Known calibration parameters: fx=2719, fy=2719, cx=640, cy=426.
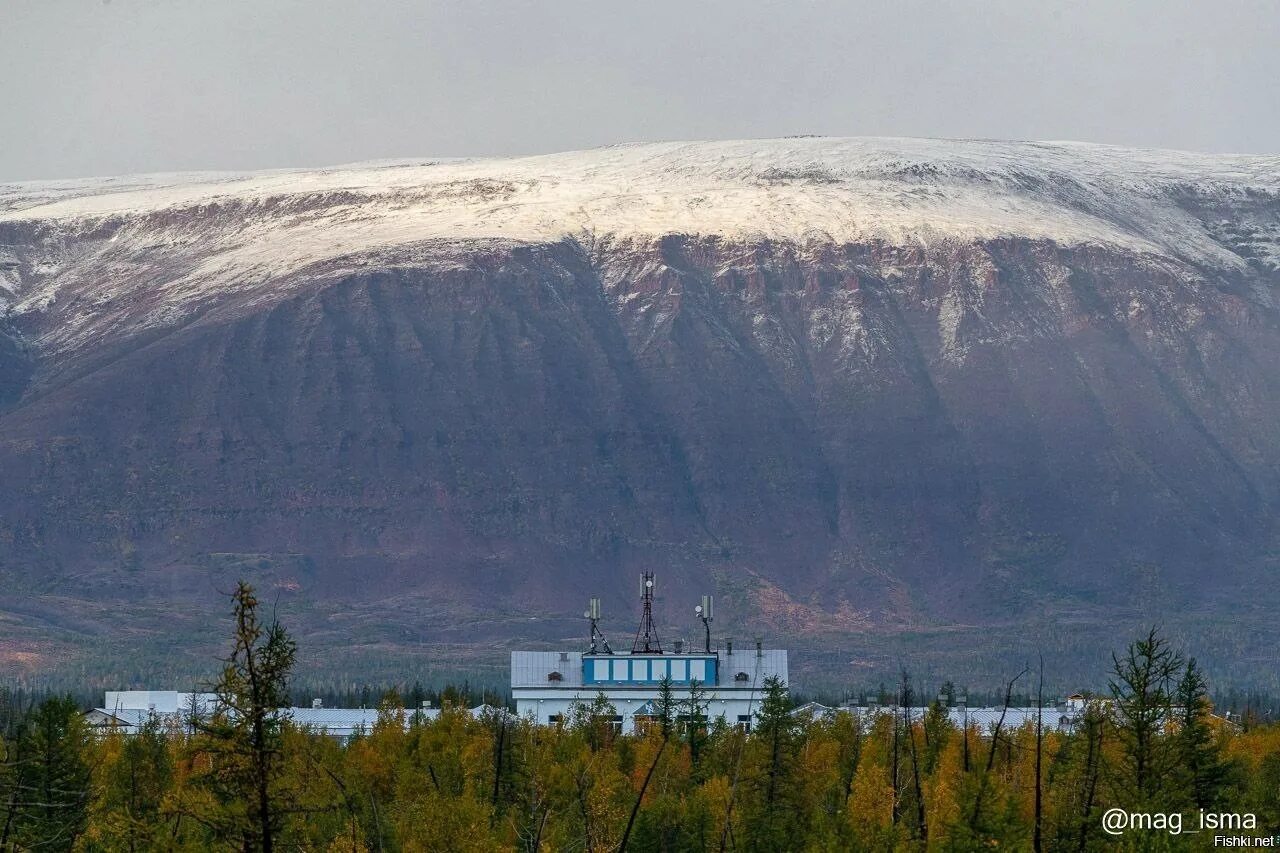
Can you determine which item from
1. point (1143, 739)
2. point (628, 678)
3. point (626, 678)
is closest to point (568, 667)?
point (626, 678)

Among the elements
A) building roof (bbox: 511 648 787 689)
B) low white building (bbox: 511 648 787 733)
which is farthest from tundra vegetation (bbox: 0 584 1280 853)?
building roof (bbox: 511 648 787 689)

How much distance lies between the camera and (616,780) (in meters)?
110

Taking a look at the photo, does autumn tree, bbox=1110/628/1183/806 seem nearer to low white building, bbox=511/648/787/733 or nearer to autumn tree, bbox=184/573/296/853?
autumn tree, bbox=184/573/296/853

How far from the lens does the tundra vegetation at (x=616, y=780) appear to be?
51.1m

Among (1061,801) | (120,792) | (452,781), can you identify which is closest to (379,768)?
(452,781)

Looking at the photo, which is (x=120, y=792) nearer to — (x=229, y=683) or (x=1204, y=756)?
(x=1204, y=756)

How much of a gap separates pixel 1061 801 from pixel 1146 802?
44.3 feet

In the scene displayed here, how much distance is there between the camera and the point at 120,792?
346ft

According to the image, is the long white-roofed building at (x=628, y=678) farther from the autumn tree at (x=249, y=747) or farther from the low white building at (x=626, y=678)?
the autumn tree at (x=249, y=747)

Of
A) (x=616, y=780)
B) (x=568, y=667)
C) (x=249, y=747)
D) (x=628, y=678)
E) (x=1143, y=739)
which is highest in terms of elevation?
(x=568, y=667)

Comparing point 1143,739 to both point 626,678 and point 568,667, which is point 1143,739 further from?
point 568,667

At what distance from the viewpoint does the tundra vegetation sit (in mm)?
51125

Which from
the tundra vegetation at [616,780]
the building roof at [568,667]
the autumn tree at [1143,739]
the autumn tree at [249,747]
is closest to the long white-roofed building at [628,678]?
the building roof at [568,667]

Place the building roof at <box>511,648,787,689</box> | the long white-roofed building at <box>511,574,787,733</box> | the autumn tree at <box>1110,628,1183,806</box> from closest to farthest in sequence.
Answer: the autumn tree at <box>1110,628,1183,806</box>, the long white-roofed building at <box>511,574,787,733</box>, the building roof at <box>511,648,787,689</box>
